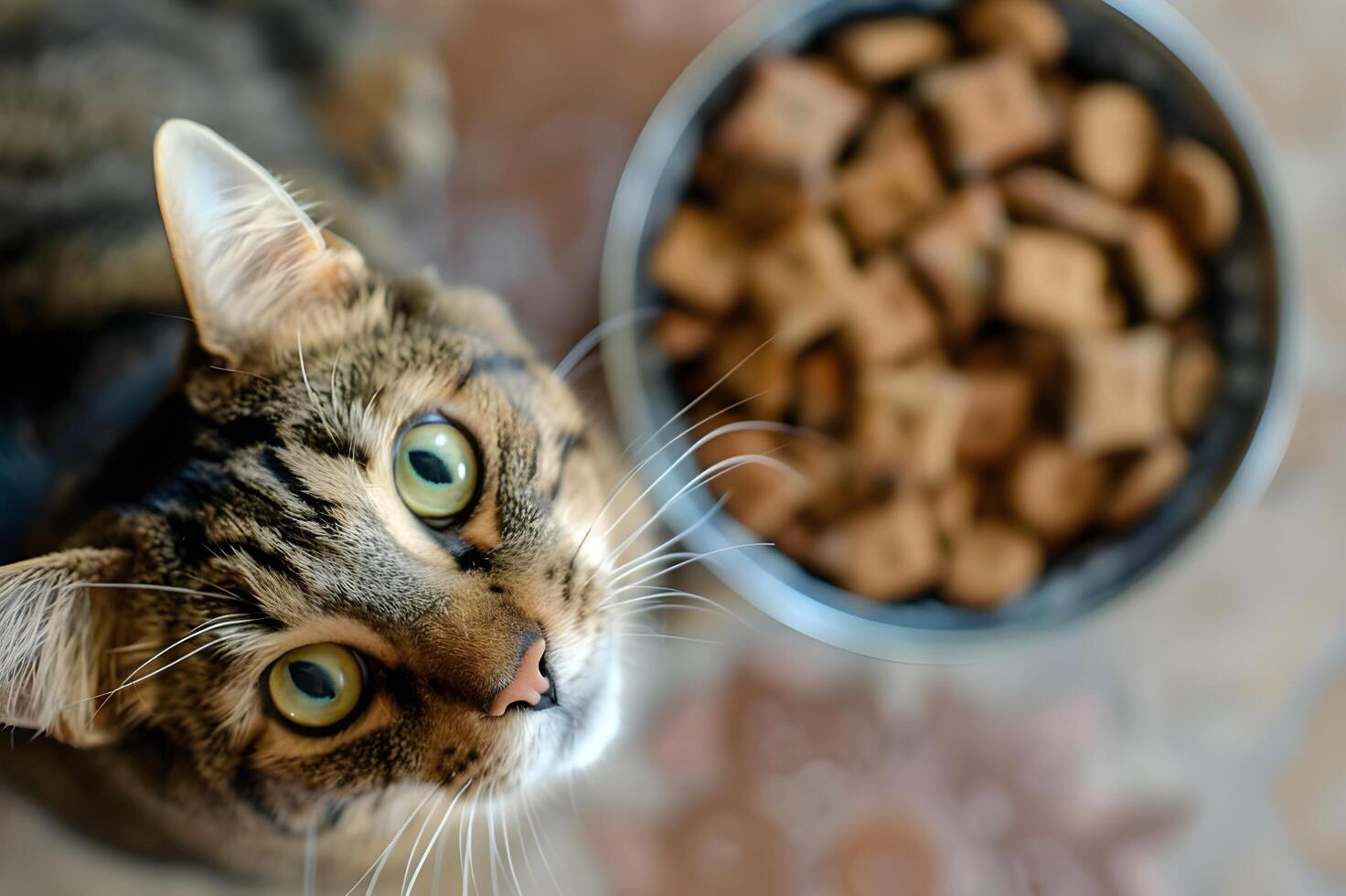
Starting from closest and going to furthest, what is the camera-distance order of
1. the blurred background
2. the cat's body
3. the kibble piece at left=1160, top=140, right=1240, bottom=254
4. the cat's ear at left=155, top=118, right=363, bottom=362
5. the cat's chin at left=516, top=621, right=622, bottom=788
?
1. the cat's ear at left=155, top=118, right=363, bottom=362
2. the cat's chin at left=516, top=621, right=622, bottom=788
3. the cat's body
4. the kibble piece at left=1160, top=140, right=1240, bottom=254
5. the blurred background

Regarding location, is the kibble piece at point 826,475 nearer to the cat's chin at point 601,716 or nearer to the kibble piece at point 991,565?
the kibble piece at point 991,565

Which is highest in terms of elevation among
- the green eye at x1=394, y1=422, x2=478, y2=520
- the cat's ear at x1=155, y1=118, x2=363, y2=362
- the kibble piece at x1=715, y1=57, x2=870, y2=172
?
the kibble piece at x1=715, y1=57, x2=870, y2=172

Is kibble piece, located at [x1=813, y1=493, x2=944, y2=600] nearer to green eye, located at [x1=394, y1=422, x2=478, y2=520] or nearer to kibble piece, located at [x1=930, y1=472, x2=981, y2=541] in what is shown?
kibble piece, located at [x1=930, y1=472, x2=981, y2=541]

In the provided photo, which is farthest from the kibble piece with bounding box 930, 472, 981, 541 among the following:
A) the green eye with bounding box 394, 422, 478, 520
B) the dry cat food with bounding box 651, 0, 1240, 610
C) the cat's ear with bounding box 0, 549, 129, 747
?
the cat's ear with bounding box 0, 549, 129, 747

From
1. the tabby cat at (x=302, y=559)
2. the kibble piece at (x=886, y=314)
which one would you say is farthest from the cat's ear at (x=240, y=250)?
the kibble piece at (x=886, y=314)

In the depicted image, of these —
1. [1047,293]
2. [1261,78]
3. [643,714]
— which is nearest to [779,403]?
[1047,293]

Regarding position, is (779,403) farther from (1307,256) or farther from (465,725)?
(1307,256)

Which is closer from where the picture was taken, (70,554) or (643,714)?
(70,554)
